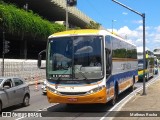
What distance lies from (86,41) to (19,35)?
32945 mm

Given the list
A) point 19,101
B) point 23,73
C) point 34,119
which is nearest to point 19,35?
point 23,73

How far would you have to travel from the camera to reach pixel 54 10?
6575 centimetres

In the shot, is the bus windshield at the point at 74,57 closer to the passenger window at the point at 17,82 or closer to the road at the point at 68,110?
the road at the point at 68,110

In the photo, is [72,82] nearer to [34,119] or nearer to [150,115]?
[34,119]

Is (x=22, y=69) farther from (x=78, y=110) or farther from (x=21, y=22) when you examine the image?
Answer: (x=78, y=110)

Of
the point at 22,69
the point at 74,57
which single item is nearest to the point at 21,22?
the point at 22,69

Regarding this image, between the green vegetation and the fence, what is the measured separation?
405 centimetres

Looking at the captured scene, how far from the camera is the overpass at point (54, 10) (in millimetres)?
58906

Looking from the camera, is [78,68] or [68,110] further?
[68,110]

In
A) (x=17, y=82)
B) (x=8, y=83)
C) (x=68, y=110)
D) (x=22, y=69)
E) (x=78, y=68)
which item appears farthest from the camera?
(x=22, y=69)

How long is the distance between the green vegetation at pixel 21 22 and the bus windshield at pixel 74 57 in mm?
24804

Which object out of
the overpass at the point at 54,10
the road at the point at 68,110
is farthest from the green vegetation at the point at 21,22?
the road at the point at 68,110

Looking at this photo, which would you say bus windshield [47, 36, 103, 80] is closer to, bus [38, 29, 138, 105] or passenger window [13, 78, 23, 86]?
bus [38, 29, 138, 105]

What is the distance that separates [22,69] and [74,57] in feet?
90.7
